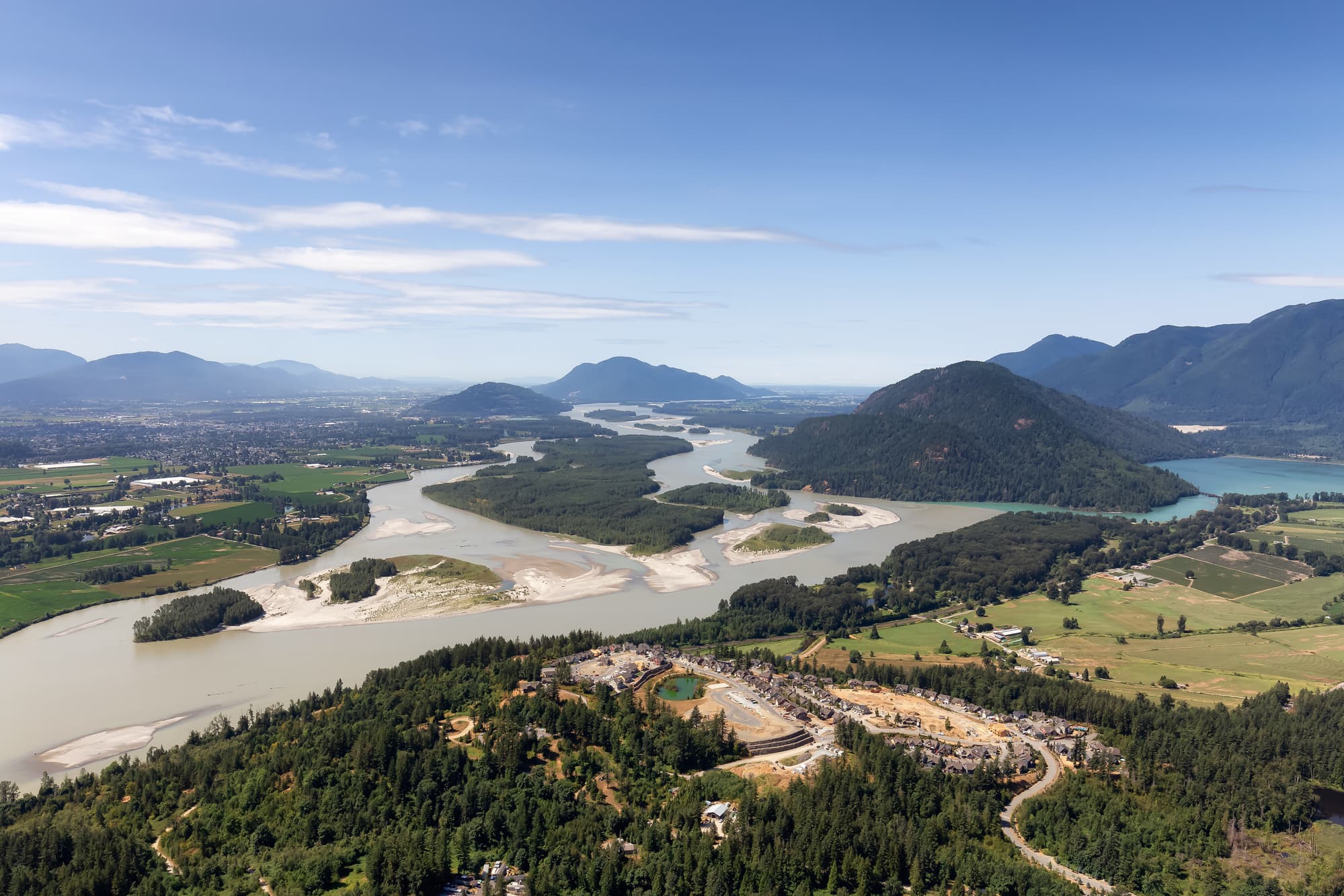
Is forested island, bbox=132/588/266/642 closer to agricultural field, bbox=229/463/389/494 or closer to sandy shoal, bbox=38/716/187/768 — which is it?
sandy shoal, bbox=38/716/187/768

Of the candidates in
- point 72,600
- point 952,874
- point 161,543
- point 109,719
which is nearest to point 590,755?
point 952,874

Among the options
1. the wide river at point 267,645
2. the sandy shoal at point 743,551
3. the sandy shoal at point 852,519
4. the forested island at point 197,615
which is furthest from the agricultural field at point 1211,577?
the forested island at point 197,615

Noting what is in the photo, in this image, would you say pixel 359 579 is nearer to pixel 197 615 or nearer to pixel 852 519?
pixel 197 615

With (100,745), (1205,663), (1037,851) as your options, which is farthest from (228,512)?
(1205,663)

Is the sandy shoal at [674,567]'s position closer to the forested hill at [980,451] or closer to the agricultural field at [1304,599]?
the agricultural field at [1304,599]

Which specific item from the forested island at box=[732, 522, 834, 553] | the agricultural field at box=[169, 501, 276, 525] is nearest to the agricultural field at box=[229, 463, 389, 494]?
the agricultural field at box=[169, 501, 276, 525]
